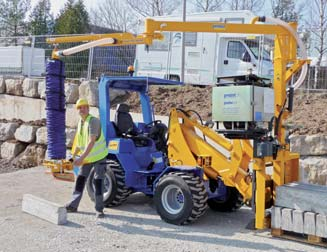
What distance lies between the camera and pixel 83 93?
13867mm

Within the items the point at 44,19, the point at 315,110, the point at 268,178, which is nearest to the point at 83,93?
the point at 315,110

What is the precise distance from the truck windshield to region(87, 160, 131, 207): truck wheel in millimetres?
8494

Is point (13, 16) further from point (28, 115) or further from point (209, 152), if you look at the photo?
point (209, 152)

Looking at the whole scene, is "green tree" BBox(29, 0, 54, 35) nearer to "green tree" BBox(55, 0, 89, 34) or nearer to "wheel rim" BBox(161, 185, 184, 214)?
"green tree" BBox(55, 0, 89, 34)

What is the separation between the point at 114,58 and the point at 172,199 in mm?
8345

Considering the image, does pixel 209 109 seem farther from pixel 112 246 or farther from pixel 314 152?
pixel 112 246

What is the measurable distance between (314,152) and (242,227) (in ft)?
9.85

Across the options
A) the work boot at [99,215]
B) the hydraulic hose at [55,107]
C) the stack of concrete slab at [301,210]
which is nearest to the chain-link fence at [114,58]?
the hydraulic hose at [55,107]

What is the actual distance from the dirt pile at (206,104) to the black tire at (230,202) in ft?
7.77

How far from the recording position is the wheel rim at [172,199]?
24.3 ft

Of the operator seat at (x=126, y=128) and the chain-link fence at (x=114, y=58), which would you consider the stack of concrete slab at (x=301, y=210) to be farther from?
the chain-link fence at (x=114, y=58)

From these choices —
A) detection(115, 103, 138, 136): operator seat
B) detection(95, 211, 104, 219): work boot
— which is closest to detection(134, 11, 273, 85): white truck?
detection(115, 103, 138, 136): operator seat

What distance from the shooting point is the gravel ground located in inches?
249

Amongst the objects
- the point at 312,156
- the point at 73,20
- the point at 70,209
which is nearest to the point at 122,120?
the point at 70,209
